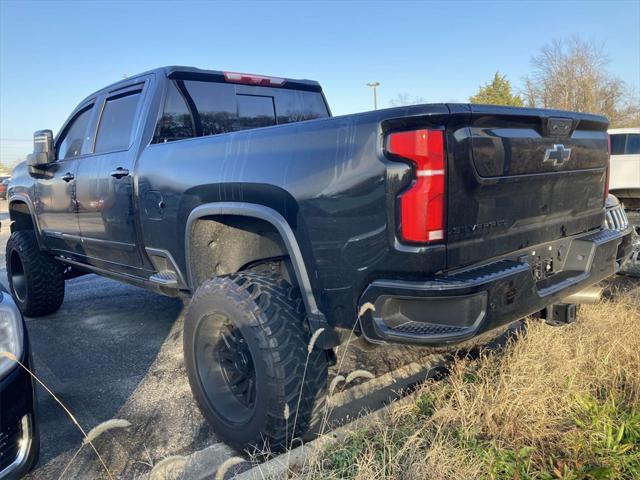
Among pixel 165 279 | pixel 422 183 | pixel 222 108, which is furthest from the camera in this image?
pixel 222 108

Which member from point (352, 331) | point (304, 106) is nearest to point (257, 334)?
point (352, 331)

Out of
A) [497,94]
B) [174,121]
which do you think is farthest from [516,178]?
[497,94]

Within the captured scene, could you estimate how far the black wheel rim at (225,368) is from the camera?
267cm

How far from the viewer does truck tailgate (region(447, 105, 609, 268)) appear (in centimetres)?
210

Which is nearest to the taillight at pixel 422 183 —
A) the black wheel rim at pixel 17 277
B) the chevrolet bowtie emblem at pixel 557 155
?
the chevrolet bowtie emblem at pixel 557 155

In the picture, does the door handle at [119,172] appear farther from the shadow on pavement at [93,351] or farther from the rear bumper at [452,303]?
the rear bumper at [452,303]

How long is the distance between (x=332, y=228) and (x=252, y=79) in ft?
Result: 7.98

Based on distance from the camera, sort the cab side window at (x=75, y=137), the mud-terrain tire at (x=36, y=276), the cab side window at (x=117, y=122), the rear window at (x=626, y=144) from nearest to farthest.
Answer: the cab side window at (x=117, y=122) → the cab side window at (x=75, y=137) → the mud-terrain tire at (x=36, y=276) → the rear window at (x=626, y=144)

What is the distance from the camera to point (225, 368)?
2836mm

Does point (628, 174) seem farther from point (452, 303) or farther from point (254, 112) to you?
point (452, 303)

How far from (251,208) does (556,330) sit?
7.68 ft

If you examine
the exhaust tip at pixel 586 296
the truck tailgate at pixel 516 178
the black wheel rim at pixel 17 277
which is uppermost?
the truck tailgate at pixel 516 178

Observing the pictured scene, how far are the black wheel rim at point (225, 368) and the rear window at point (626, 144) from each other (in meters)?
6.10

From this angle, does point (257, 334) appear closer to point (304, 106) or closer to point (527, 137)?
point (527, 137)
